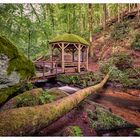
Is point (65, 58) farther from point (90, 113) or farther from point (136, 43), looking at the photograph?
point (90, 113)

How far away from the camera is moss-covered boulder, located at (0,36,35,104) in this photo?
4160mm

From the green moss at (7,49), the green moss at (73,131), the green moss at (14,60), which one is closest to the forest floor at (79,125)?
the green moss at (73,131)

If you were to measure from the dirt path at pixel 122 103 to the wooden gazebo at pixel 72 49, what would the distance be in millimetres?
2161

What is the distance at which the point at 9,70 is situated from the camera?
425cm

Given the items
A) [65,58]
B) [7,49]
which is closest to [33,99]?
[7,49]

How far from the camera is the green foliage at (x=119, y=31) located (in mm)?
11042

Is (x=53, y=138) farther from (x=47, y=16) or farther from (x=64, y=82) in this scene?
(x=64, y=82)

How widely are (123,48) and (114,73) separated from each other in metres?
2.44

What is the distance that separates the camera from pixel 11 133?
355cm

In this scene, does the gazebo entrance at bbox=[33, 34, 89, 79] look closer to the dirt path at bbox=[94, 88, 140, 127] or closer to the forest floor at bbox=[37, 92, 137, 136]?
the dirt path at bbox=[94, 88, 140, 127]

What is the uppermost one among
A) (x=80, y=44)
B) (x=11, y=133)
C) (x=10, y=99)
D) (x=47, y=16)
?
(x=47, y=16)

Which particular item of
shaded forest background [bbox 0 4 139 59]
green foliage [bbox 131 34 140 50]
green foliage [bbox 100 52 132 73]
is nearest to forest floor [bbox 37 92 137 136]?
shaded forest background [bbox 0 4 139 59]

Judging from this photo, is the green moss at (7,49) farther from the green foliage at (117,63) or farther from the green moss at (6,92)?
the green foliage at (117,63)

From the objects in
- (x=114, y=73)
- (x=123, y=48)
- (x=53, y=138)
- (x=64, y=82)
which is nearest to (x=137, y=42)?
(x=123, y=48)
